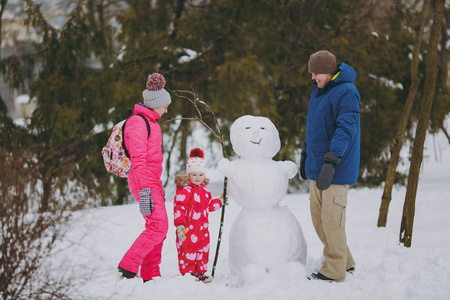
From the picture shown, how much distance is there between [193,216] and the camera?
3809mm

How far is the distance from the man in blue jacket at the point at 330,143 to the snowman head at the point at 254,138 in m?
0.31

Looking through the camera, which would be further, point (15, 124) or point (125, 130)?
point (15, 124)

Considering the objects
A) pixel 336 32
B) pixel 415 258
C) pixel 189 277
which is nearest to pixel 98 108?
pixel 336 32

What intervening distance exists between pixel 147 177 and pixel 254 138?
88 cm

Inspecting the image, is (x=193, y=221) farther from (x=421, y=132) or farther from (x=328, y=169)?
(x=421, y=132)

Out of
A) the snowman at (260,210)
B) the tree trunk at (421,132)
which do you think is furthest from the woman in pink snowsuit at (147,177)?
the tree trunk at (421,132)

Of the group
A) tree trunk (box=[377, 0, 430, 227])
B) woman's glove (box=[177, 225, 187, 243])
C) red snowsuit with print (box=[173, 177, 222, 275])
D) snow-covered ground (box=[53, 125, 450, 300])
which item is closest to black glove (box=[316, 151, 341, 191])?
snow-covered ground (box=[53, 125, 450, 300])

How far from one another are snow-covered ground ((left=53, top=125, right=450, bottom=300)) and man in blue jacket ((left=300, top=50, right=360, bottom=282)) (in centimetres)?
25

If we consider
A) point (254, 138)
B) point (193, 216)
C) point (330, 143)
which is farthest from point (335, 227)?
point (193, 216)

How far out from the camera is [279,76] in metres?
7.63

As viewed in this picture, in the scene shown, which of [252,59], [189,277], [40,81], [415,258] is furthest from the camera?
[40,81]

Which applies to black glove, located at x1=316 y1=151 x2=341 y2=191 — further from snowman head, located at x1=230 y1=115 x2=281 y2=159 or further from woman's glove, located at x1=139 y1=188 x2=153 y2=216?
woman's glove, located at x1=139 y1=188 x2=153 y2=216

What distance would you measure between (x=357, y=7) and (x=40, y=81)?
18.1 ft

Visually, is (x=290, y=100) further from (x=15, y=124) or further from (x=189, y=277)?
(x=189, y=277)
